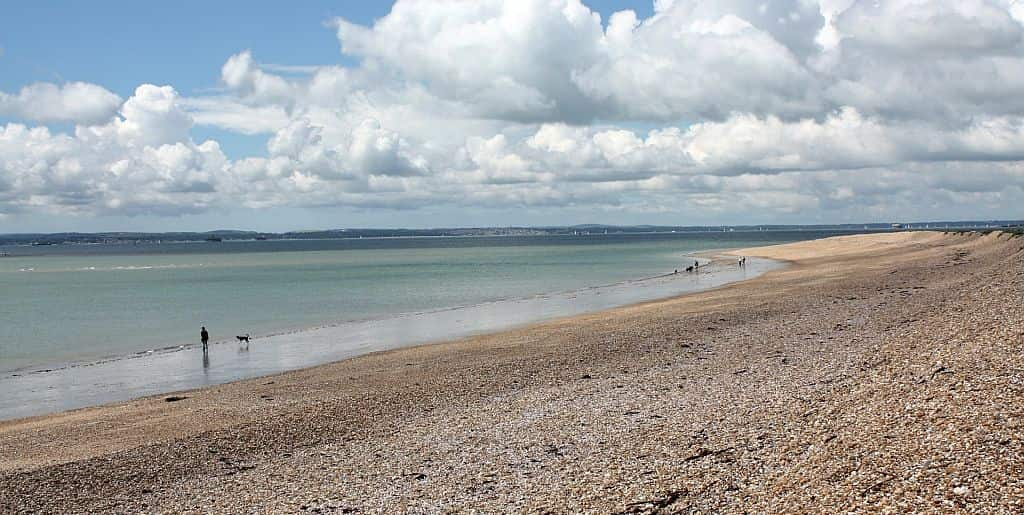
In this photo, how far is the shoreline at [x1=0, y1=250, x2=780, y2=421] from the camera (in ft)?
89.1

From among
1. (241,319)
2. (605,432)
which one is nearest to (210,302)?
(241,319)

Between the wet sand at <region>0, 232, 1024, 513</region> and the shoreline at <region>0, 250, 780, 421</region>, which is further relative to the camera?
the shoreline at <region>0, 250, 780, 421</region>

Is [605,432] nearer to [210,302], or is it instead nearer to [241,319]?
[241,319]

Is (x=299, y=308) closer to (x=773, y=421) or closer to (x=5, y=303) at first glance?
(x=5, y=303)

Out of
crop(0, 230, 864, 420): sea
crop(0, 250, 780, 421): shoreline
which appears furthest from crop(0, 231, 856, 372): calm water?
crop(0, 250, 780, 421): shoreline

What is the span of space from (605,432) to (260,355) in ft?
75.7

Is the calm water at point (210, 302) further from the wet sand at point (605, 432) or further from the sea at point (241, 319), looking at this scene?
the wet sand at point (605, 432)

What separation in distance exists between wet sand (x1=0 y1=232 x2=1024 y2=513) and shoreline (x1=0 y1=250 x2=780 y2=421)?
10.4ft

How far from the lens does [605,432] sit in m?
15.7

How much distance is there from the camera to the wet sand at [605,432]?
11078mm

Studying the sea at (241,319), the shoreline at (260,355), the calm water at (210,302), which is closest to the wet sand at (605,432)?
the shoreline at (260,355)

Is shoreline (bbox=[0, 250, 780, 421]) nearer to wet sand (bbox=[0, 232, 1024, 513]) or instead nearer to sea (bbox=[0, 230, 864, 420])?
sea (bbox=[0, 230, 864, 420])

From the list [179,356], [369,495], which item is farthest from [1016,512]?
[179,356]

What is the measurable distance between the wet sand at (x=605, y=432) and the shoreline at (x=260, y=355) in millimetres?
3172
